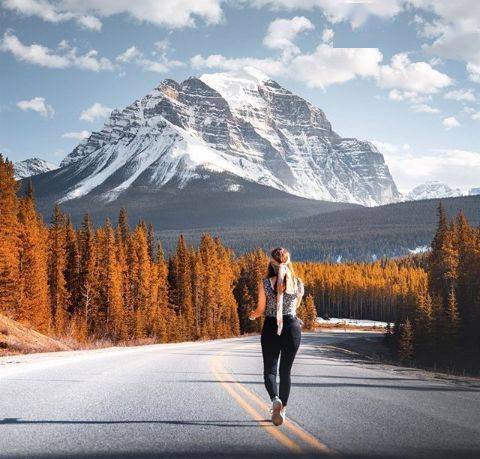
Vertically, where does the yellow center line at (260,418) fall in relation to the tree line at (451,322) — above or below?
above

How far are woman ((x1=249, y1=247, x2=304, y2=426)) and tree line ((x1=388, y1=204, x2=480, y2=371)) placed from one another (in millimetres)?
41709

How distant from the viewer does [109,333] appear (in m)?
55.2

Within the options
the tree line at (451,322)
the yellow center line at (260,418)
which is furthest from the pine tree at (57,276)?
the yellow center line at (260,418)

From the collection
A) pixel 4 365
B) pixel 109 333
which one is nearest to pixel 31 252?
pixel 109 333

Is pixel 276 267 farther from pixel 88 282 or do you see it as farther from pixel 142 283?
pixel 142 283

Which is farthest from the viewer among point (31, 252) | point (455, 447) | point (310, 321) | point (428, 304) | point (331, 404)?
point (310, 321)

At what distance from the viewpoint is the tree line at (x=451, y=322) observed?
50719 mm

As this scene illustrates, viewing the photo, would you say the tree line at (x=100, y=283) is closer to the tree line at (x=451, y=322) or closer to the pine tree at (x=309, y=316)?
the pine tree at (x=309, y=316)

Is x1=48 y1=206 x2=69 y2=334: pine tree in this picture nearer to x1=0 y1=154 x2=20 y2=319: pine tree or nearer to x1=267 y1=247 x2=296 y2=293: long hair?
x1=0 y1=154 x2=20 y2=319: pine tree

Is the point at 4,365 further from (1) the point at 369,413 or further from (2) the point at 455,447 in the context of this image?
(2) the point at 455,447

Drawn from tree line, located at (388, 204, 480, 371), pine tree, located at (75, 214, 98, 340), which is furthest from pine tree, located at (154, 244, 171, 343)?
tree line, located at (388, 204, 480, 371)

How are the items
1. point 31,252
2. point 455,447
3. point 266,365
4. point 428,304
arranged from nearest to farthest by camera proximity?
point 455,447
point 266,365
point 31,252
point 428,304

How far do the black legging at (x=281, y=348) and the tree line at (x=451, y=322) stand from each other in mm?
41713

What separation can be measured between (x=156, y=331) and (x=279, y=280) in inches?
1854
